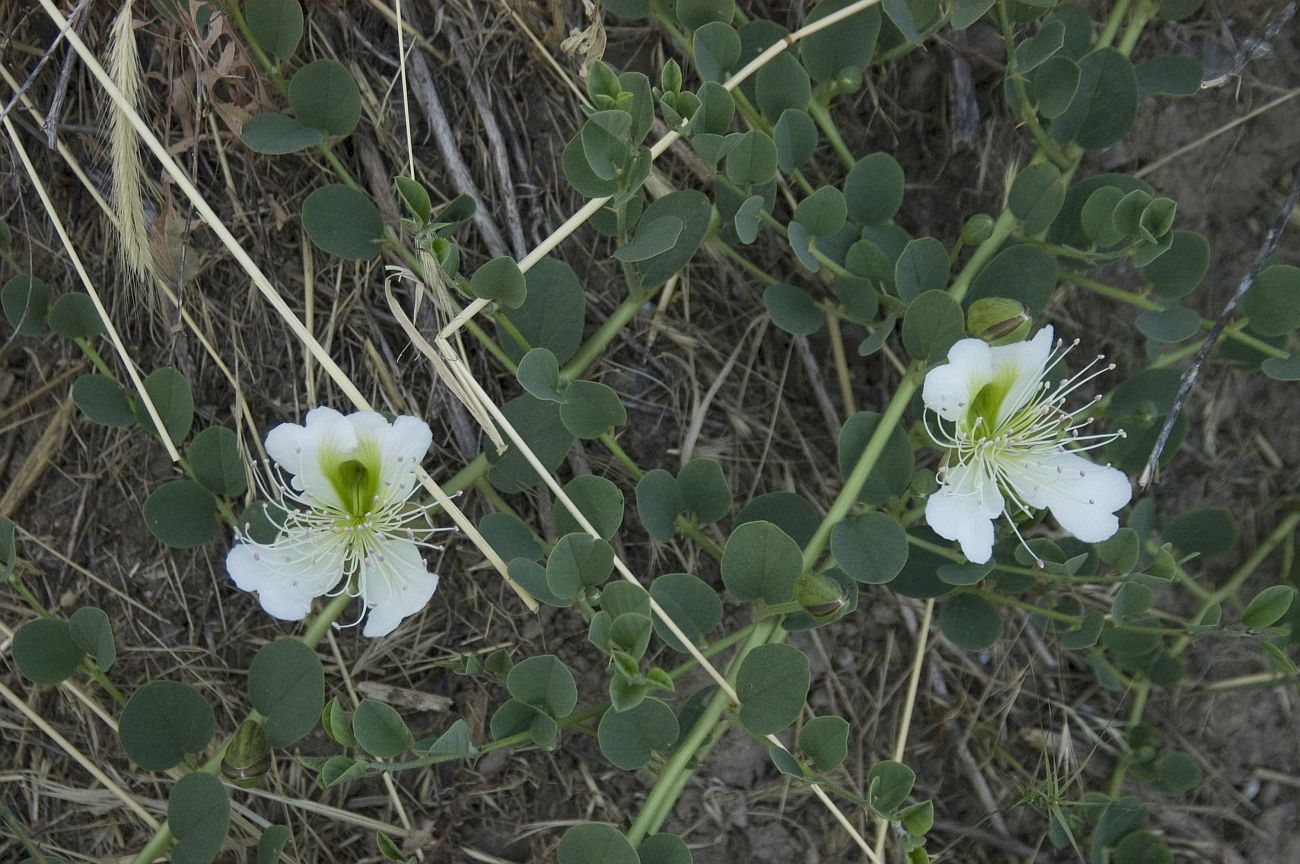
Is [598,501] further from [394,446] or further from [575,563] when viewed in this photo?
[394,446]

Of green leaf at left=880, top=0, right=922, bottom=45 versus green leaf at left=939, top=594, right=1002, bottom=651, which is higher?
green leaf at left=880, top=0, right=922, bottom=45

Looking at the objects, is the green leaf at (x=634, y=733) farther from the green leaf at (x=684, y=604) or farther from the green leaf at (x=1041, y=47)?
the green leaf at (x=1041, y=47)

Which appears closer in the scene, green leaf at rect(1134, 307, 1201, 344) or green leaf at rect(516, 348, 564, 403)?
green leaf at rect(516, 348, 564, 403)

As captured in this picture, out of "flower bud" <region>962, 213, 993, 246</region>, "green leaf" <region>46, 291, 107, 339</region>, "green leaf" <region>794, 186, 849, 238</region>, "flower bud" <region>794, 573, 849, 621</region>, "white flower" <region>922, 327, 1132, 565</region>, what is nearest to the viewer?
"flower bud" <region>794, 573, 849, 621</region>

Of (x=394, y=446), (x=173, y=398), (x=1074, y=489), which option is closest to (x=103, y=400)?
(x=173, y=398)

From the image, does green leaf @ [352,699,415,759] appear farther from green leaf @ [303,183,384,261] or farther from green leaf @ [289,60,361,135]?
green leaf @ [289,60,361,135]

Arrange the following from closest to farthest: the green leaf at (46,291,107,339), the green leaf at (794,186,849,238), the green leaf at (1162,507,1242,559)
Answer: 1. the green leaf at (794,186,849,238)
2. the green leaf at (46,291,107,339)
3. the green leaf at (1162,507,1242,559)

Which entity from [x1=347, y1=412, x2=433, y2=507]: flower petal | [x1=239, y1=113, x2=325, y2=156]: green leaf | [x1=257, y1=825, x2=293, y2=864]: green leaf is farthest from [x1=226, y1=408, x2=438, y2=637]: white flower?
[x1=239, y1=113, x2=325, y2=156]: green leaf
